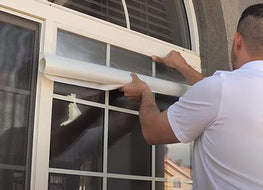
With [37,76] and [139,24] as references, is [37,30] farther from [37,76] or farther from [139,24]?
[139,24]

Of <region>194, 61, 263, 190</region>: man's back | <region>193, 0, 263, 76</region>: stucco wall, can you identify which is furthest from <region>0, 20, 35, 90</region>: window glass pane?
<region>193, 0, 263, 76</region>: stucco wall

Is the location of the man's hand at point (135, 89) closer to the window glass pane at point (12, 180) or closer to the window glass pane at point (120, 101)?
the window glass pane at point (120, 101)

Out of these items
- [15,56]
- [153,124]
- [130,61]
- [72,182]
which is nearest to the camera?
[153,124]

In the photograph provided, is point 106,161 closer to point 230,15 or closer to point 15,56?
point 15,56

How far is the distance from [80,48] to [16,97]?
54 centimetres

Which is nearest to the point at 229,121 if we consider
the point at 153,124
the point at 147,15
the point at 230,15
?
the point at 153,124

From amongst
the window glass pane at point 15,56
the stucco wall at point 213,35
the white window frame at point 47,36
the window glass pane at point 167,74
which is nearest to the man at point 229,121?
the white window frame at point 47,36

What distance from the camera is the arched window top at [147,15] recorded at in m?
3.07

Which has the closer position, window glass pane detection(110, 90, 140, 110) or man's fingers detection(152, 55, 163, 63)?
window glass pane detection(110, 90, 140, 110)

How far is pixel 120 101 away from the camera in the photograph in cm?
304

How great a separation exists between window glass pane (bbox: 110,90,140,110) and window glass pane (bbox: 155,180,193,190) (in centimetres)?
59

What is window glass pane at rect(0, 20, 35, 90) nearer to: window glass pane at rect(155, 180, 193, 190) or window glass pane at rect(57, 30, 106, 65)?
window glass pane at rect(57, 30, 106, 65)

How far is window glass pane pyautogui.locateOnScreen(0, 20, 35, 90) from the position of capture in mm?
2547

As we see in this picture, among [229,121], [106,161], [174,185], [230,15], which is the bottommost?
[174,185]
